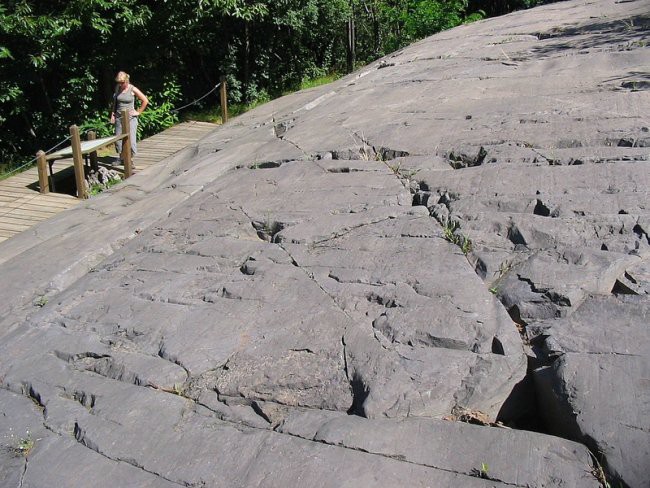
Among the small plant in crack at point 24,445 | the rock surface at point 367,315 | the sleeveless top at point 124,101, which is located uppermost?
the sleeveless top at point 124,101

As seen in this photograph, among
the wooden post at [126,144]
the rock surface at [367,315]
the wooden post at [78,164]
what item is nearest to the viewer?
the rock surface at [367,315]

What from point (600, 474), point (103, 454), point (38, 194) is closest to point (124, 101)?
point (38, 194)

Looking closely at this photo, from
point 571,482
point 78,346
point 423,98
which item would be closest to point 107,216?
point 78,346

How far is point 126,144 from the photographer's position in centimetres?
876

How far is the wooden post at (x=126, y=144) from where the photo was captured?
8.78 m

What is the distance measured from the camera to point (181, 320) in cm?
348

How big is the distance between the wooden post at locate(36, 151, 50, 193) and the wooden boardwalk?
93mm

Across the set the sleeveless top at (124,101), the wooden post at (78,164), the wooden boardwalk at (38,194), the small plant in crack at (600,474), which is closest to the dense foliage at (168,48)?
the wooden boardwalk at (38,194)

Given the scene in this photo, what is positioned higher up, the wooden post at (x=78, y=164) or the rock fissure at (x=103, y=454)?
the wooden post at (x=78, y=164)

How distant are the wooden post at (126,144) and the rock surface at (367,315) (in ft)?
9.86

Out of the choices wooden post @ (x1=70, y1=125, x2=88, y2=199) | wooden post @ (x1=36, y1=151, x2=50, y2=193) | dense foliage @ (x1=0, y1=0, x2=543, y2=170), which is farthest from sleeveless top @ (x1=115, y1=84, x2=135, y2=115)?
dense foliage @ (x1=0, y1=0, x2=543, y2=170)

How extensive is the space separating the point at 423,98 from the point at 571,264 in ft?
11.7

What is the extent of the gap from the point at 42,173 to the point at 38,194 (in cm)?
28

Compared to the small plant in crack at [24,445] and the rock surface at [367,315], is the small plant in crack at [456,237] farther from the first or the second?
the small plant in crack at [24,445]
